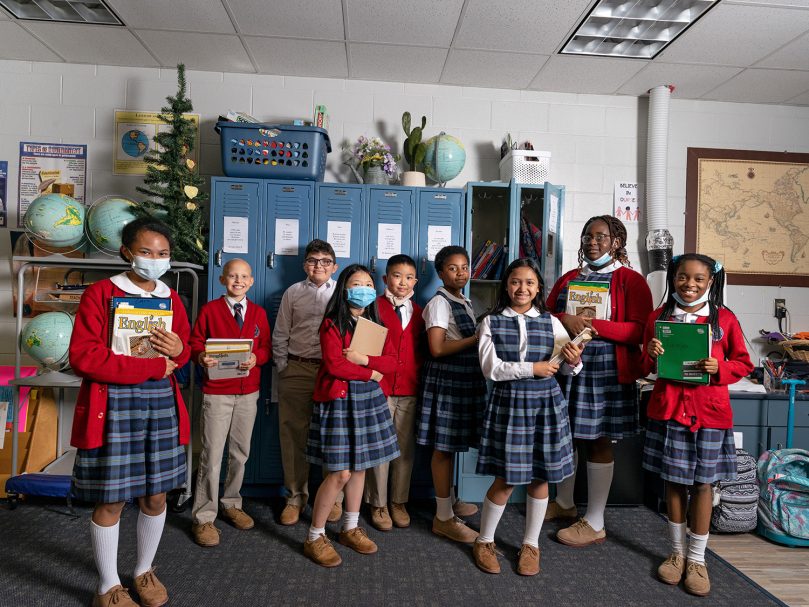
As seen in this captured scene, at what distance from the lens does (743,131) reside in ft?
12.2

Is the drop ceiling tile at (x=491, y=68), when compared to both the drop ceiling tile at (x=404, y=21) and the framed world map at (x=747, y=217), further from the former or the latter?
the framed world map at (x=747, y=217)

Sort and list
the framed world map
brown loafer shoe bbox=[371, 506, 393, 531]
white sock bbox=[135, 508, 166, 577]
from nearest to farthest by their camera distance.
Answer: white sock bbox=[135, 508, 166, 577] → brown loafer shoe bbox=[371, 506, 393, 531] → the framed world map

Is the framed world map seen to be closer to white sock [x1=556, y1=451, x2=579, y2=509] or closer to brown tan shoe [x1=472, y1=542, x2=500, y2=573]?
white sock [x1=556, y1=451, x2=579, y2=509]

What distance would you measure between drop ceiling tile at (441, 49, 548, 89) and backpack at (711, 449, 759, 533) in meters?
2.59

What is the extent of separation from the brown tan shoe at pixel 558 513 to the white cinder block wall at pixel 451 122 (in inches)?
66.0

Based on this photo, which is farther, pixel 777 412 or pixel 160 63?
pixel 160 63

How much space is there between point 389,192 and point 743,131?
272cm

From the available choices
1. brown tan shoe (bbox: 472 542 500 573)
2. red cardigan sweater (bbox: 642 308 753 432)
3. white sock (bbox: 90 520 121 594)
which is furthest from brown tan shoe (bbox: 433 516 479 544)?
white sock (bbox: 90 520 121 594)

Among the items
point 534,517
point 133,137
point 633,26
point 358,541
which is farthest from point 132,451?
point 633,26

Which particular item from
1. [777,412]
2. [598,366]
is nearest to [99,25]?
[598,366]

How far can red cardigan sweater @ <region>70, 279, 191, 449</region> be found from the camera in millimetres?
1680

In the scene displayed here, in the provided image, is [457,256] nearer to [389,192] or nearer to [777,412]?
[389,192]

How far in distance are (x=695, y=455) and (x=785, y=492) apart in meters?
1.06

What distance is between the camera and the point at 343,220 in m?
2.99
